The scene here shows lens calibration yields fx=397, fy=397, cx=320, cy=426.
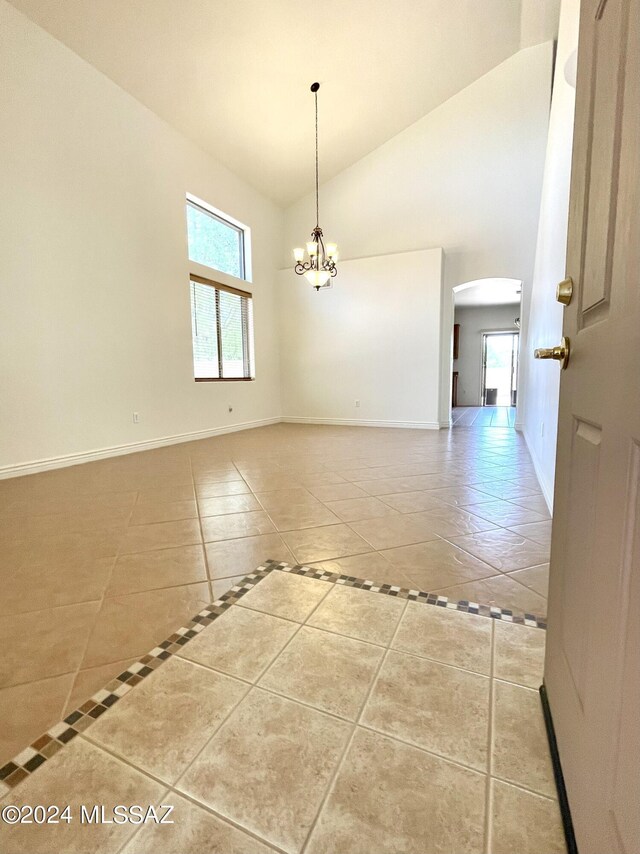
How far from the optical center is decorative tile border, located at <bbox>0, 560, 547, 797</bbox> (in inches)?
36.3

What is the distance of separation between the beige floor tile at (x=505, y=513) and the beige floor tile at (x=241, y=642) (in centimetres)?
158

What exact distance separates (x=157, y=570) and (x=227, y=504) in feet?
3.24

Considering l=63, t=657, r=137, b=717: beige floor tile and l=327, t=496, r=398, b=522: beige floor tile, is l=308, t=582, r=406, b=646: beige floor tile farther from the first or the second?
l=327, t=496, r=398, b=522: beige floor tile

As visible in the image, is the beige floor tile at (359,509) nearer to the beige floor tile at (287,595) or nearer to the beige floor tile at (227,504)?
the beige floor tile at (227,504)

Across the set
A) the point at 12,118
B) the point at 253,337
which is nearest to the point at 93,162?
the point at 12,118

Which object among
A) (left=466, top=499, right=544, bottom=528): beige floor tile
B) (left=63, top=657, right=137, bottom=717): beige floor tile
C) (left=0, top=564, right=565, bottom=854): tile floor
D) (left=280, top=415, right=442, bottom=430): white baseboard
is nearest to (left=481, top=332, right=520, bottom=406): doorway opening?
(left=280, top=415, right=442, bottom=430): white baseboard

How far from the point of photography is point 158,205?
493cm

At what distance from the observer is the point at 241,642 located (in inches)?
52.4

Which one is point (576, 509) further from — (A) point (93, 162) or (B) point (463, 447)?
(A) point (93, 162)

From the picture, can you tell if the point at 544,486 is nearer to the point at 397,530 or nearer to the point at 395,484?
the point at 395,484

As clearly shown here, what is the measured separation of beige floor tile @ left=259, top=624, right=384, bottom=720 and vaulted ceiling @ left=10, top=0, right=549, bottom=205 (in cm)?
525

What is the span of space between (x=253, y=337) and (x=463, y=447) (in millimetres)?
3975


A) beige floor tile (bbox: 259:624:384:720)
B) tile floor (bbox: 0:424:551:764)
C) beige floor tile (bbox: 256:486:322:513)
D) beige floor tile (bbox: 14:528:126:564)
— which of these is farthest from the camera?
beige floor tile (bbox: 256:486:322:513)

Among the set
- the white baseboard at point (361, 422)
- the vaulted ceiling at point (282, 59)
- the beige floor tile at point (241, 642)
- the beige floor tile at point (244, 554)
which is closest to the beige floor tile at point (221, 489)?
the beige floor tile at point (244, 554)
